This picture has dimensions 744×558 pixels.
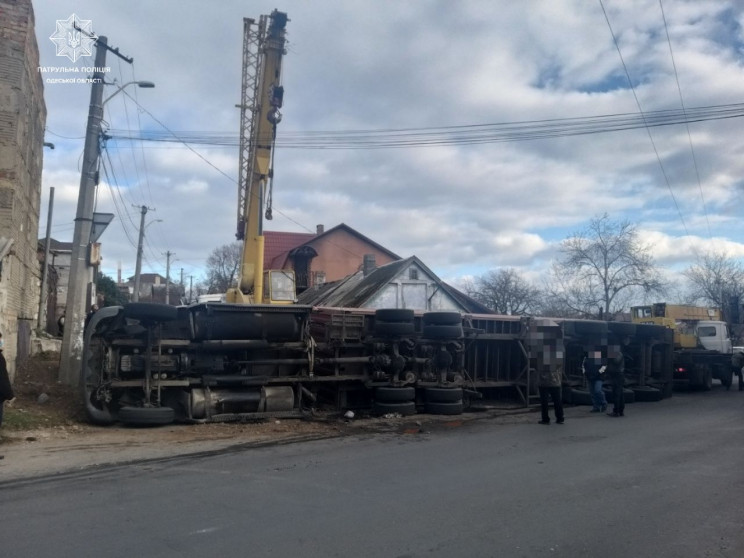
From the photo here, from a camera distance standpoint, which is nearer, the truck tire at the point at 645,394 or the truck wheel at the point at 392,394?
the truck wheel at the point at 392,394

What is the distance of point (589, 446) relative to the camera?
380 inches

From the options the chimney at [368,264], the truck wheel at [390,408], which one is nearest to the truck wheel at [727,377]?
the truck wheel at [390,408]

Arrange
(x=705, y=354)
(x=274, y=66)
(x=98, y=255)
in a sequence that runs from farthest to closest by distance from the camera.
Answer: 1. (x=705, y=354)
2. (x=274, y=66)
3. (x=98, y=255)

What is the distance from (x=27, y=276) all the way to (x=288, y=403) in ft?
25.7

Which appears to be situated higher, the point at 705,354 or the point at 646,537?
the point at 705,354

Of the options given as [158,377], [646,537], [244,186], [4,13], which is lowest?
[646,537]

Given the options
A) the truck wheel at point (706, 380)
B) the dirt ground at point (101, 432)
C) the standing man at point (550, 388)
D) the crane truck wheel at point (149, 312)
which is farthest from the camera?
the truck wheel at point (706, 380)

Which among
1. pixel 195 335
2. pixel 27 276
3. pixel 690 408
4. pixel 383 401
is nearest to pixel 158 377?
pixel 195 335

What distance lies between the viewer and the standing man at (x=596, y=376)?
13953mm

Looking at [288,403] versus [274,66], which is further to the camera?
[274,66]

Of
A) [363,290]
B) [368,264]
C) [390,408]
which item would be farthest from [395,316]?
[368,264]

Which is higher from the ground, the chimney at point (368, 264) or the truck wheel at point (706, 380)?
the chimney at point (368, 264)

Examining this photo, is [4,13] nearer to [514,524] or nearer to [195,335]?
[195,335]

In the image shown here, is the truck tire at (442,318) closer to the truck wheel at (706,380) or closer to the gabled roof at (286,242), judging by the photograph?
the truck wheel at (706,380)
